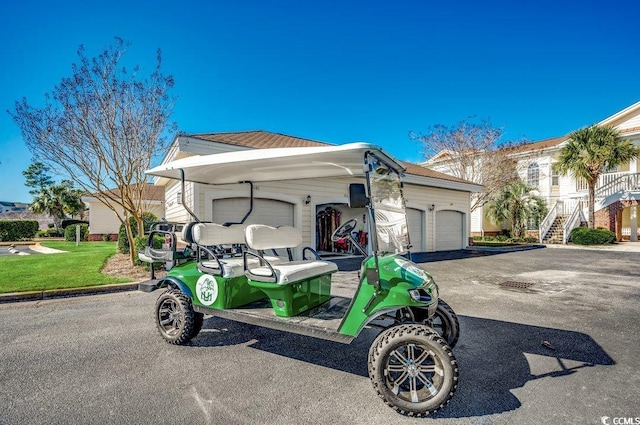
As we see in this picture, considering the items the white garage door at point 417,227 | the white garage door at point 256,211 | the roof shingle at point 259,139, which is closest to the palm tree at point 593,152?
the white garage door at point 417,227

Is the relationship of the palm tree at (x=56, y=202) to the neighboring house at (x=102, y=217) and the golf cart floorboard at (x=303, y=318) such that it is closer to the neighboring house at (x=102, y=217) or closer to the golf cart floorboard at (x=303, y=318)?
the neighboring house at (x=102, y=217)

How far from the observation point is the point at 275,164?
359cm

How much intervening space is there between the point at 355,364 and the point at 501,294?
4.19 metres

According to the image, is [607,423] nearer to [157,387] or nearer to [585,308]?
[157,387]

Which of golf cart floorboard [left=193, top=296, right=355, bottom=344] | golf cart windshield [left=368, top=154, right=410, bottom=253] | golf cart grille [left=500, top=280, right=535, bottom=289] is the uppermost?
golf cart windshield [left=368, top=154, right=410, bottom=253]

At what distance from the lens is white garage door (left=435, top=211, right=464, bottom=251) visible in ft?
48.2

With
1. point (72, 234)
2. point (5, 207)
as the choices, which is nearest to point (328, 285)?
point (72, 234)

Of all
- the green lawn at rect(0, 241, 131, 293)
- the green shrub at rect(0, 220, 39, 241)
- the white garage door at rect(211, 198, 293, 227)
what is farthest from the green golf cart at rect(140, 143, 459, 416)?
the green shrub at rect(0, 220, 39, 241)

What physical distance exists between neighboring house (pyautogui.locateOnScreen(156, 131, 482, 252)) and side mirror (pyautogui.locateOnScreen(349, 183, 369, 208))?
3.79 m

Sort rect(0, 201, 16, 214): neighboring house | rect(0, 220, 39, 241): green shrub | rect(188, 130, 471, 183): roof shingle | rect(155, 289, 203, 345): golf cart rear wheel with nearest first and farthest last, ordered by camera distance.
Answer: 1. rect(155, 289, 203, 345): golf cart rear wheel
2. rect(188, 130, 471, 183): roof shingle
3. rect(0, 220, 39, 241): green shrub
4. rect(0, 201, 16, 214): neighboring house

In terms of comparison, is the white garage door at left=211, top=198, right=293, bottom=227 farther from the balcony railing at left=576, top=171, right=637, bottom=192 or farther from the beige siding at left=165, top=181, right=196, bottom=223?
the balcony railing at left=576, top=171, right=637, bottom=192

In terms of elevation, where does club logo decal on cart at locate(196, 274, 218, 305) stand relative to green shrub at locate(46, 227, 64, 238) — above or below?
above

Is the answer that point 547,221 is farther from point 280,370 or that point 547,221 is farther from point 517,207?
point 280,370

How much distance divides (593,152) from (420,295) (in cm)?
1909
